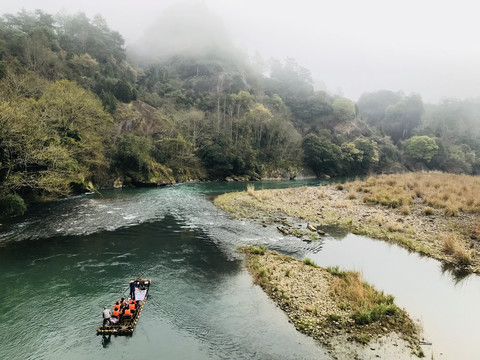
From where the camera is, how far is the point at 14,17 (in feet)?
237

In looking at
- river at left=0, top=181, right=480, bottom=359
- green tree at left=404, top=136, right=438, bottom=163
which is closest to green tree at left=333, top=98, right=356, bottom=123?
green tree at left=404, top=136, right=438, bottom=163

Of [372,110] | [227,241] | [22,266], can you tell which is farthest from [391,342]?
[372,110]

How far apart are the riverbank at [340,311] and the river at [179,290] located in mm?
576

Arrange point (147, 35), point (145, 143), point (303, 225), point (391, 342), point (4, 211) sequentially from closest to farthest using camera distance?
point (391, 342) < point (4, 211) < point (303, 225) < point (145, 143) < point (147, 35)

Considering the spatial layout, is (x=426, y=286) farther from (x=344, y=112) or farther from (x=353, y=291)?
(x=344, y=112)

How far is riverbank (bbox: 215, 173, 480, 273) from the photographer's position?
17125mm

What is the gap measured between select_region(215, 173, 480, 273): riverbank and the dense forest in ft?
66.4

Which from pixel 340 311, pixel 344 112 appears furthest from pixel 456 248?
pixel 344 112

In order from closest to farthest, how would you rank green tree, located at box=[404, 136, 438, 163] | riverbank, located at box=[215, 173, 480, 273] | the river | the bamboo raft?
the river, the bamboo raft, riverbank, located at box=[215, 173, 480, 273], green tree, located at box=[404, 136, 438, 163]

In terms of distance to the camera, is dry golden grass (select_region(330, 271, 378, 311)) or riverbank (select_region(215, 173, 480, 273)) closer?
dry golden grass (select_region(330, 271, 378, 311))

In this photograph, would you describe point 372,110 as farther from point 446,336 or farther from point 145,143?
point 446,336

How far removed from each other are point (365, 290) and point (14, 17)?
107 metres

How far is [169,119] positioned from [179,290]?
195ft

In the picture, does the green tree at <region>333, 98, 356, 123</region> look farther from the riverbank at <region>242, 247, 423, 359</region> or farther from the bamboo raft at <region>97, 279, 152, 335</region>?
the bamboo raft at <region>97, 279, 152, 335</region>
